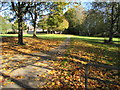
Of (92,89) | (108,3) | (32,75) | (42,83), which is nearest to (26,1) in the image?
(32,75)

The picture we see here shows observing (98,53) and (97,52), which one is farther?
(97,52)

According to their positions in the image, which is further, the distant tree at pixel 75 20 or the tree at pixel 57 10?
the distant tree at pixel 75 20

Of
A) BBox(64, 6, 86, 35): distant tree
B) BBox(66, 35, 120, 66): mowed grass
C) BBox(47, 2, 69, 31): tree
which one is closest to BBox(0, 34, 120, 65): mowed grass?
BBox(66, 35, 120, 66): mowed grass

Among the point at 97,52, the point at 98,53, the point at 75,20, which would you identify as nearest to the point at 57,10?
the point at 97,52

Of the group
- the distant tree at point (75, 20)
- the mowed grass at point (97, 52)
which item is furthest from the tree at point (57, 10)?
the distant tree at point (75, 20)

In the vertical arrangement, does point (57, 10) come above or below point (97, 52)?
above

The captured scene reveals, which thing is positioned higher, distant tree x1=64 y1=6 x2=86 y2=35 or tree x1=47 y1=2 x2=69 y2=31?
distant tree x1=64 y1=6 x2=86 y2=35

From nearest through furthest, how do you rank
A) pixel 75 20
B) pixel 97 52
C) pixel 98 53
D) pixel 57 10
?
pixel 98 53
pixel 97 52
pixel 57 10
pixel 75 20

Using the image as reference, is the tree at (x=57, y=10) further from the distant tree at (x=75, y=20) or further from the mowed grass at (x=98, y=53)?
the distant tree at (x=75, y=20)

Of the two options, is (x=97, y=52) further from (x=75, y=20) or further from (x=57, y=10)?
(x=75, y=20)

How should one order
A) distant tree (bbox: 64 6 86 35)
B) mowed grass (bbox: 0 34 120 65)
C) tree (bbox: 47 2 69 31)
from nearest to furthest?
mowed grass (bbox: 0 34 120 65) → tree (bbox: 47 2 69 31) → distant tree (bbox: 64 6 86 35)

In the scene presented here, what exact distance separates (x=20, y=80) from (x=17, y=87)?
44 centimetres

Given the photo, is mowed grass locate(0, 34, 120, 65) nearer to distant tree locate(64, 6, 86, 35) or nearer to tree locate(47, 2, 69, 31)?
tree locate(47, 2, 69, 31)

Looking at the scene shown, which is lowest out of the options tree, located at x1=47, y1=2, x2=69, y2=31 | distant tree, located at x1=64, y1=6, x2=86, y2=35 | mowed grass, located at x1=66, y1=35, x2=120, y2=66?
mowed grass, located at x1=66, y1=35, x2=120, y2=66
